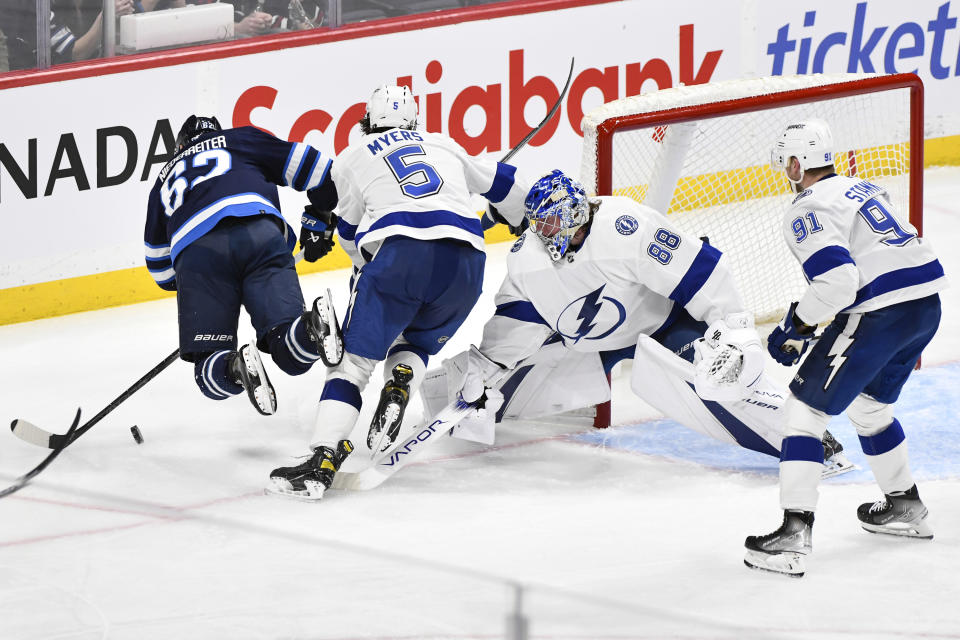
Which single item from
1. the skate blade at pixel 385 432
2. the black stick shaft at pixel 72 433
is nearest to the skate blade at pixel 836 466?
the skate blade at pixel 385 432

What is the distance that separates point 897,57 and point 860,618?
480 centimetres

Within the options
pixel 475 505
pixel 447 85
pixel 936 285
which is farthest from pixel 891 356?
pixel 447 85

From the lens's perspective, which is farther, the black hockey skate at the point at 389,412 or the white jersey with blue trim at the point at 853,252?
the black hockey skate at the point at 389,412

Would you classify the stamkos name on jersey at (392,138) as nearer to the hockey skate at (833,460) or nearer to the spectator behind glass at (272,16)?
the hockey skate at (833,460)

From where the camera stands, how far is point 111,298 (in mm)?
6363

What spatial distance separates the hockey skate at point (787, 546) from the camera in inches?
154

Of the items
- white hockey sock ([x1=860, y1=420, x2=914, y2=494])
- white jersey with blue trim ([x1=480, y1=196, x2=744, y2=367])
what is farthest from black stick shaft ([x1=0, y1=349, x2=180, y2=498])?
white hockey sock ([x1=860, y1=420, x2=914, y2=494])

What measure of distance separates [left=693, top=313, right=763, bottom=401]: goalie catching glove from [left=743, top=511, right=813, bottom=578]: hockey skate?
1.21 feet

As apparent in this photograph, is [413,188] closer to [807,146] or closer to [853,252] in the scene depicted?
[807,146]

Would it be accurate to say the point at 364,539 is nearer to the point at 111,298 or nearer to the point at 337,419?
the point at 337,419

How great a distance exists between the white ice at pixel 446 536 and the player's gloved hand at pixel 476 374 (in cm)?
23

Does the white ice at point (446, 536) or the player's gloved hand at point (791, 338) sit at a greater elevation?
the player's gloved hand at point (791, 338)

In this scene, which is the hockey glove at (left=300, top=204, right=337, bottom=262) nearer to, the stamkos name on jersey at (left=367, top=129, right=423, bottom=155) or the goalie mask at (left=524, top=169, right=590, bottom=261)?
the stamkos name on jersey at (left=367, top=129, right=423, bottom=155)

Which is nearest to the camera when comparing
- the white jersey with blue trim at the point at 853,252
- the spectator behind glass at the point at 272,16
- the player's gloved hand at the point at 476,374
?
the white jersey with blue trim at the point at 853,252
